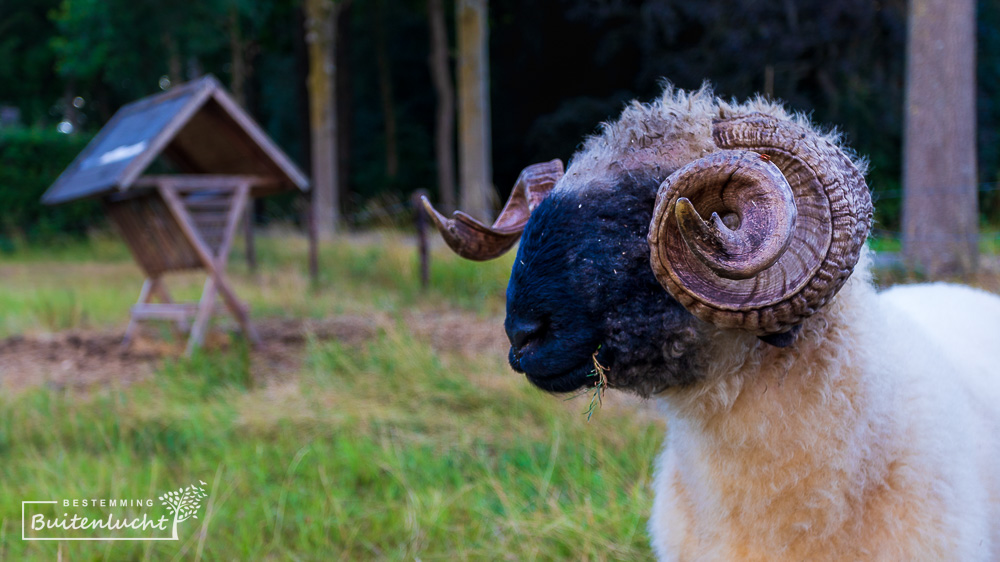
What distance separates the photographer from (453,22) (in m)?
27.7

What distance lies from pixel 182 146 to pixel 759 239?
7.79m

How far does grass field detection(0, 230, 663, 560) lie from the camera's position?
338cm

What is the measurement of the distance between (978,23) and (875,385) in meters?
19.7

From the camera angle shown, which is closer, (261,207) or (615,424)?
(615,424)

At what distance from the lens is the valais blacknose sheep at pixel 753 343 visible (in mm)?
1670

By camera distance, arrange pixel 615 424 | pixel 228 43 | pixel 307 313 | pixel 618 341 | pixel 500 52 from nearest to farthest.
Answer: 1. pixel 618 341
2. pixel 615 424
3. pixel 307 313
4. pixel 228 43
5. pixel 500 52

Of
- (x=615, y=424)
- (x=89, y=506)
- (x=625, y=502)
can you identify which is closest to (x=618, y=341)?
(x=625, y=502)

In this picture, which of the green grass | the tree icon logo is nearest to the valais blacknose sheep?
the tree icon logo

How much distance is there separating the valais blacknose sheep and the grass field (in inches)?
54.0

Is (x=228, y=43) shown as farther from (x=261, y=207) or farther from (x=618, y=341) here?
(x=618, y=341)

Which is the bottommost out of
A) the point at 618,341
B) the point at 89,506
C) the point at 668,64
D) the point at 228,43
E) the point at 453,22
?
the point at 89,506

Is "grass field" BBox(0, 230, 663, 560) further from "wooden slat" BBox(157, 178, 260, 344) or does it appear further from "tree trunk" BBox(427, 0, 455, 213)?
"tree trunk" BBox(427, 0, 455, 213)

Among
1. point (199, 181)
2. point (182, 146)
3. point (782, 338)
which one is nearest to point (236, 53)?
point (182, 146)

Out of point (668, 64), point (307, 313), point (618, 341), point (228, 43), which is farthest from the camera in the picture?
point (228, 43)
